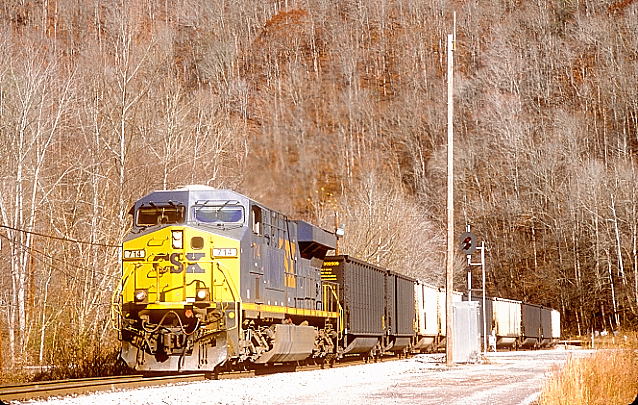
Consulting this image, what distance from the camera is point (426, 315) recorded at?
39688 millimetres

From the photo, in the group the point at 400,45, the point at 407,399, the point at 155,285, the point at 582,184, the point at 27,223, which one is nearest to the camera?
the point at 407,399

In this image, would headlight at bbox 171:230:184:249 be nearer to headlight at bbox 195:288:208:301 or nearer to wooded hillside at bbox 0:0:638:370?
headlight at bbox 195:288:208:301

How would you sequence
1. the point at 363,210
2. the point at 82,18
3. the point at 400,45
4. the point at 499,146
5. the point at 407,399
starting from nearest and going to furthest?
the point at 407,399 < the point at 82,18 < the point at 363,210 < the point at 499,146 < the point at 400,45

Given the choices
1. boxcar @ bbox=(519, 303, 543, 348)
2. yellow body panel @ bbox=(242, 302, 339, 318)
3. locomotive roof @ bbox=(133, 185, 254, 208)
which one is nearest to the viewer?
yellow body panel @ bbox=(242, 302, 339, 318)

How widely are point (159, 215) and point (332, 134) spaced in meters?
60.5

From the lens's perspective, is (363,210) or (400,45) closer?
(363,210)

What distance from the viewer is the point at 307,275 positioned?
2538cm

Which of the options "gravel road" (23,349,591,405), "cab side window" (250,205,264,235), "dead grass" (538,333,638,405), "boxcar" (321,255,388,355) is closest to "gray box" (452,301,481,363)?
"boxcar" (321,255,388,355)

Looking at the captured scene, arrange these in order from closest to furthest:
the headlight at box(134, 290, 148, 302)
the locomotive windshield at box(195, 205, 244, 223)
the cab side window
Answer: the headlight at box(134, 290, 148, 302) < the locomotive windshield at box(195, 205, 244, 223) < the cab side window

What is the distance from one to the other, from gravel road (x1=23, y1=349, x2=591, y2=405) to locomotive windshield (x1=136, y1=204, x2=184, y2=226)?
12.7 feet

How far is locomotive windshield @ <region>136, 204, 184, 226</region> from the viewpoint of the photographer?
20.3 meters

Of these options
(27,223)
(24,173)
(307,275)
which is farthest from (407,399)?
(24,173)

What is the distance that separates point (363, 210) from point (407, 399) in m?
43.7

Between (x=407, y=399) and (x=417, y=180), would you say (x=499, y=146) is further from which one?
(x=407, y=399)
